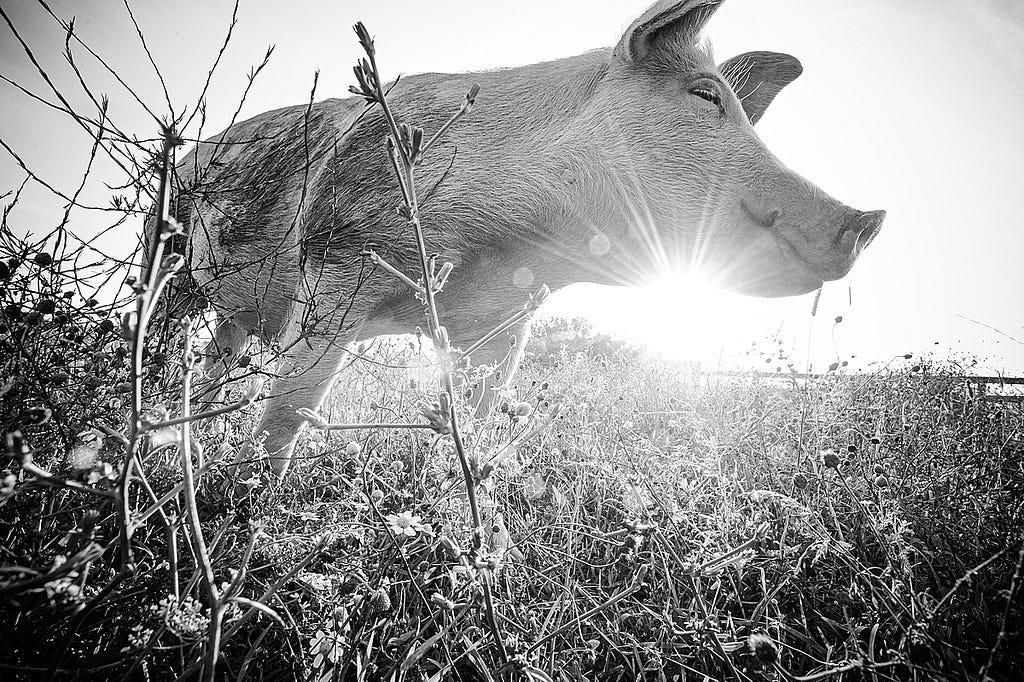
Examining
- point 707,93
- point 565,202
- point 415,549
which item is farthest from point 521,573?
point 707,93

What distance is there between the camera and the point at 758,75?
2924 mm

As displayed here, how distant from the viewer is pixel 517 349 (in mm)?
2764

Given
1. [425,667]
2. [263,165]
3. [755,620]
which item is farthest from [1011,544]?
[263,165]

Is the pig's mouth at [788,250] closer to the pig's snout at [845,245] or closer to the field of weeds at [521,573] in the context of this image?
the pig's snout at [845,245]

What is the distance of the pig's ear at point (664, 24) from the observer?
83.7 inches

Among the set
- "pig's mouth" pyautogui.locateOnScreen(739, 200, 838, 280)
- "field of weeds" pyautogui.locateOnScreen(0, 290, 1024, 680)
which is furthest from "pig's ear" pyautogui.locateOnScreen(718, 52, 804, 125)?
"field of weeds" pyautogui.locateOnScreen(0, 290, 1024, 680)

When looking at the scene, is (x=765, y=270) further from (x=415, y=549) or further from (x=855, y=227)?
(x=415, y=549)

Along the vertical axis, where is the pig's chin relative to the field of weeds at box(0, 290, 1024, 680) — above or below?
above

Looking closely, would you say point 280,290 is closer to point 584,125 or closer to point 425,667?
point 584,125

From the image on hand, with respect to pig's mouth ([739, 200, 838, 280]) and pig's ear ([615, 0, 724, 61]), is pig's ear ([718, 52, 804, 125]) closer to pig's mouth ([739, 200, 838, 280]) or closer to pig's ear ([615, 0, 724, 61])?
pig's ear ([615, 0, 724, 61])

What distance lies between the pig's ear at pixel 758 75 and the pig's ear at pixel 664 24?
0.58m

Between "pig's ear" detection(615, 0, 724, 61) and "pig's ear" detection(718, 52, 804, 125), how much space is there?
1.90 ft

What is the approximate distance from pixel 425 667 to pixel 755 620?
0.74m

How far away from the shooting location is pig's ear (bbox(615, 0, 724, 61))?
2.13 metres
